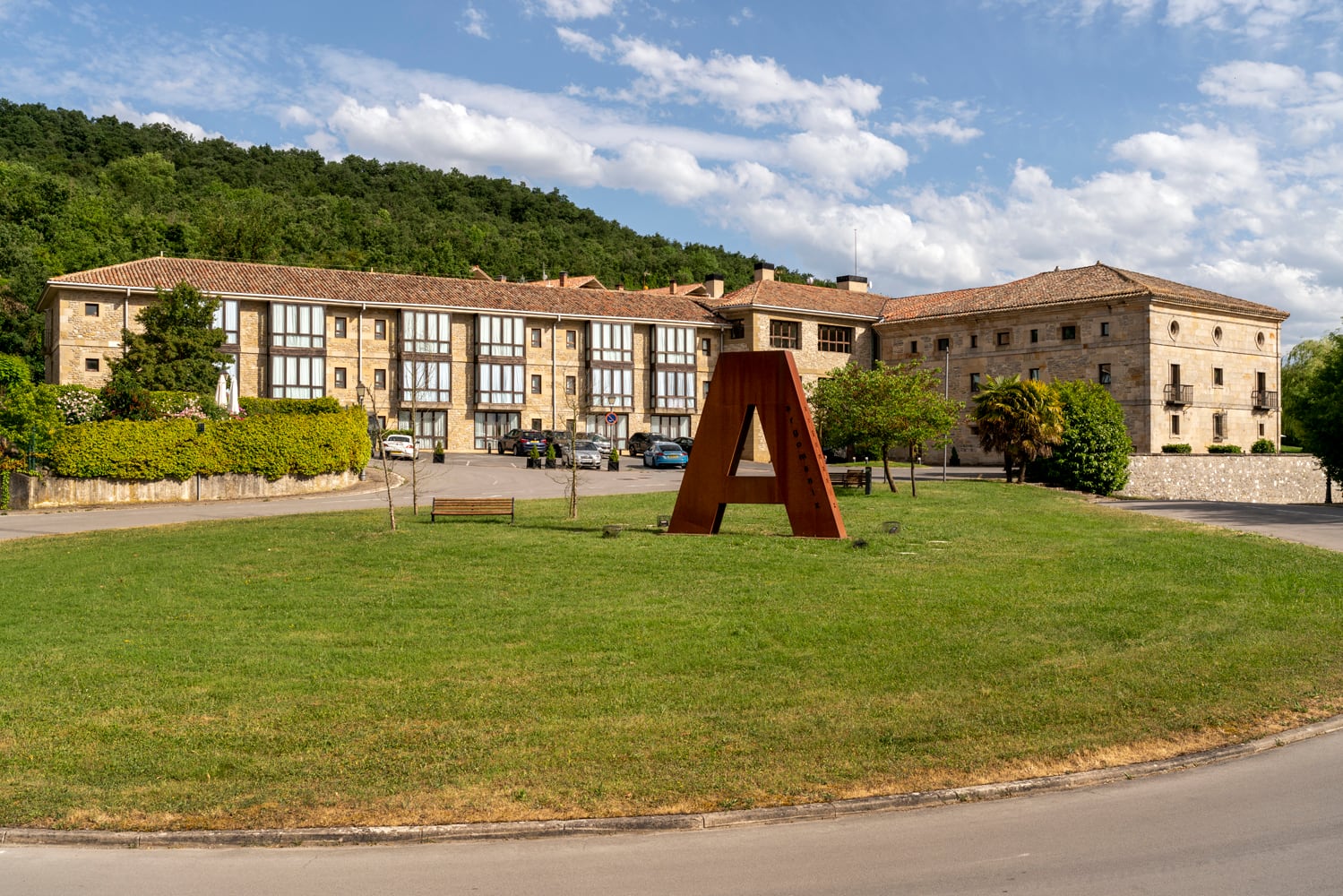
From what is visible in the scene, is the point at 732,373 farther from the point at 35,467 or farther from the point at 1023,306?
the point at 1023,306

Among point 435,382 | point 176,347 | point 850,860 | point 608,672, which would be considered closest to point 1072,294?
point 435,382

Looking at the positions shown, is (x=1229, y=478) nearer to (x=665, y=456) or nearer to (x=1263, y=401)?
(x=1263, y=401)

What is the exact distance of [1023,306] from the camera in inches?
2397

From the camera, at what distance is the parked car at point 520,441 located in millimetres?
59375

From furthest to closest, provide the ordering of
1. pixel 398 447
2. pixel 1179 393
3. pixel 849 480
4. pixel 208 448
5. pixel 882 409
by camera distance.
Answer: pixel 1179 393, pixel 398 447, pixel 849 480, pixel 882 409, pixel 208 448

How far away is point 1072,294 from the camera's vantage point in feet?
194

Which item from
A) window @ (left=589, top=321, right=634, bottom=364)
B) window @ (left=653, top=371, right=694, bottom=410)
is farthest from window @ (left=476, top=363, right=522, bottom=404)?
window @ (left=653, top=371, right=694, bottom=410)

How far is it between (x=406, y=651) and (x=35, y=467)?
25530mm

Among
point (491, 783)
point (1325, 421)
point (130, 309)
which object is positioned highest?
point (130, 309)

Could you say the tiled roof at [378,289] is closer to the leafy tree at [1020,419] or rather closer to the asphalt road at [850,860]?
the leafy tree at [1020,419]

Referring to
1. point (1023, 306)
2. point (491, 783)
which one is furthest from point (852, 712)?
point (1023, 306)

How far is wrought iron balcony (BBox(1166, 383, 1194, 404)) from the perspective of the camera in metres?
56.5

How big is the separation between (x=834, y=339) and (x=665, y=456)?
23244mm

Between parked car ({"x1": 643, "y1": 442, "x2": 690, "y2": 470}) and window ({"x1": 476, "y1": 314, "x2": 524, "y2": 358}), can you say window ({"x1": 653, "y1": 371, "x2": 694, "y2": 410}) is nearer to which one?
window ({"x1": 476, "y1": 314, "x2": 524, "y2": 358})
